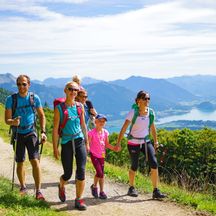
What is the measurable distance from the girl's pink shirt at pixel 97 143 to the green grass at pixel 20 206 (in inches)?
69.6

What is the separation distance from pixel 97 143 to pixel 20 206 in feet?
8.03

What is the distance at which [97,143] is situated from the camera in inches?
348

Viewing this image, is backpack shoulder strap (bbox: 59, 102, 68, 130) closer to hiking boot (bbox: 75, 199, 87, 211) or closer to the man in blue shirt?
the man in blue shirt

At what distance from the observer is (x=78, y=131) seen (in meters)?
7.57

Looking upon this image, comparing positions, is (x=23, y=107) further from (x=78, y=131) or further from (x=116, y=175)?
(x=116, y=175)

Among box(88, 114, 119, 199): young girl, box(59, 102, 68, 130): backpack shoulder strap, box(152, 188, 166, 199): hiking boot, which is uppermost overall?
box(59, 102, 68, 130): backpack shoulder strap

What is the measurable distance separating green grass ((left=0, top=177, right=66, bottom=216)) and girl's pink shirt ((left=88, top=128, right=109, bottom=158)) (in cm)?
177

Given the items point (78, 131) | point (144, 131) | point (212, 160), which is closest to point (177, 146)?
point (212, 160)

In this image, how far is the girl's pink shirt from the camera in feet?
28.8

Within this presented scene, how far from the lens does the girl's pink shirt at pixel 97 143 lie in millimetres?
8773

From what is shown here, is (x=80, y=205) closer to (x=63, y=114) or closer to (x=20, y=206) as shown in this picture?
(x=20, y=206)

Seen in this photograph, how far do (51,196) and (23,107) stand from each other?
254cm

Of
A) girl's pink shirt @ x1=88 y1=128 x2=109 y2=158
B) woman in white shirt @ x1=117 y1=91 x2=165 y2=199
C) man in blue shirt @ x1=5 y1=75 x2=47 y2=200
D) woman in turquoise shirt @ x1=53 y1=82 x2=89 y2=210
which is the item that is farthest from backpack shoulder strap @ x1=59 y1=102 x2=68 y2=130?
woman in white shirt @ x1=117 y1=91 x2=165 y2=199

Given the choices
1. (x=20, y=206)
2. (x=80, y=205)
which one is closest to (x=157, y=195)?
(x=80, y=205)
